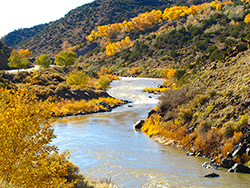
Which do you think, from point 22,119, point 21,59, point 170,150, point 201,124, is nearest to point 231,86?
point 201,124

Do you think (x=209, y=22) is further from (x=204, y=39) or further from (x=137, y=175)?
(x=137, y=175)

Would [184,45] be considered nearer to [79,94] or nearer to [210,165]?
[79,94]

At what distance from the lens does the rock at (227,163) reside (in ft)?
37.1

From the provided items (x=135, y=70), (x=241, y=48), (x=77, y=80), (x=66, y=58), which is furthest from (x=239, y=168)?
(x=135, y=70)

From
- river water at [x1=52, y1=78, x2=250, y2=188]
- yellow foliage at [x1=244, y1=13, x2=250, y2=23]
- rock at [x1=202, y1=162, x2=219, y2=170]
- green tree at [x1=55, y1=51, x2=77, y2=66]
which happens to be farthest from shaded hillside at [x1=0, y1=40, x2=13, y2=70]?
yellow foliage at [x1=244, y1=13, x2=250, y2=23]

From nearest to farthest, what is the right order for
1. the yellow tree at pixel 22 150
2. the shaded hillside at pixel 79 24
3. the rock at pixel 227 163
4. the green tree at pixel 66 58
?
the yellow tree at pixel 22 150, the rock at pixel 227 163, the green tree at pixel 66 58, the shaded hillside at pixel 79 24

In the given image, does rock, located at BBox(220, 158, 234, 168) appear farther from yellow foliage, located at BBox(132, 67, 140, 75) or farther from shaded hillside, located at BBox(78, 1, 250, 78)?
yellow foliage, located at BBox(132, 67, 140, 75)

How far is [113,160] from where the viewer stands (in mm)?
13531

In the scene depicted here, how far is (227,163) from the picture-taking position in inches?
448

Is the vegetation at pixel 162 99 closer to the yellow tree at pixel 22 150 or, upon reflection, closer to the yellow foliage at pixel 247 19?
the yellow tree at pixel 22 150

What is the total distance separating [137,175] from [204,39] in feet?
264

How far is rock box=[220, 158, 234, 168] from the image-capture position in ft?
37.1

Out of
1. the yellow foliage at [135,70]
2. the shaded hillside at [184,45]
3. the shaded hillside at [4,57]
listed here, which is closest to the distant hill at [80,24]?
the shaded hillside at [184,45]

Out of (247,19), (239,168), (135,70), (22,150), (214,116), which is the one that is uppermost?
(247,19)
